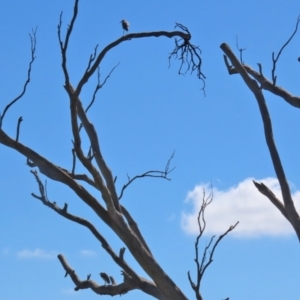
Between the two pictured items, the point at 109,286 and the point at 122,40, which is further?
the point at 109,286

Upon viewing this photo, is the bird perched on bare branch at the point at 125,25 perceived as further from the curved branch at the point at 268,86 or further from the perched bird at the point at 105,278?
the perched bird at the point at 105,278

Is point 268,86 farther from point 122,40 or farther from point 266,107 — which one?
point 122,40

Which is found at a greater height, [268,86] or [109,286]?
[268,86]

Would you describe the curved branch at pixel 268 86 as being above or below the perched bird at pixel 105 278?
above

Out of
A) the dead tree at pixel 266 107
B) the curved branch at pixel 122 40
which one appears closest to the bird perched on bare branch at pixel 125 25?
the curved branch at pixel 122 40

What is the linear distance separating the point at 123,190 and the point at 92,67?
167 centimetres

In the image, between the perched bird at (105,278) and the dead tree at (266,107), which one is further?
the perched bird at (105,278)

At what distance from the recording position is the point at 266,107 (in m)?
7.22

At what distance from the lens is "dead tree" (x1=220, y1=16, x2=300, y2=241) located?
22.4 ft

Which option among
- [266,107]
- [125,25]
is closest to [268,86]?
[266,107]

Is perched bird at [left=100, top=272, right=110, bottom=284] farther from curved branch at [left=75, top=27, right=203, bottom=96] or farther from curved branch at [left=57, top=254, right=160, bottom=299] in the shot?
curved branch at [left=75, top=27, right=203, bottom=96]

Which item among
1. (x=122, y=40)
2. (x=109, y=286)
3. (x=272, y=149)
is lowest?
(x=109, y=286)

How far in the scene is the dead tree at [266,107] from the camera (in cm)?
683

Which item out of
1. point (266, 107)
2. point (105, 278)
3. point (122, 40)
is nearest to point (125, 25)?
point (122, 40)
